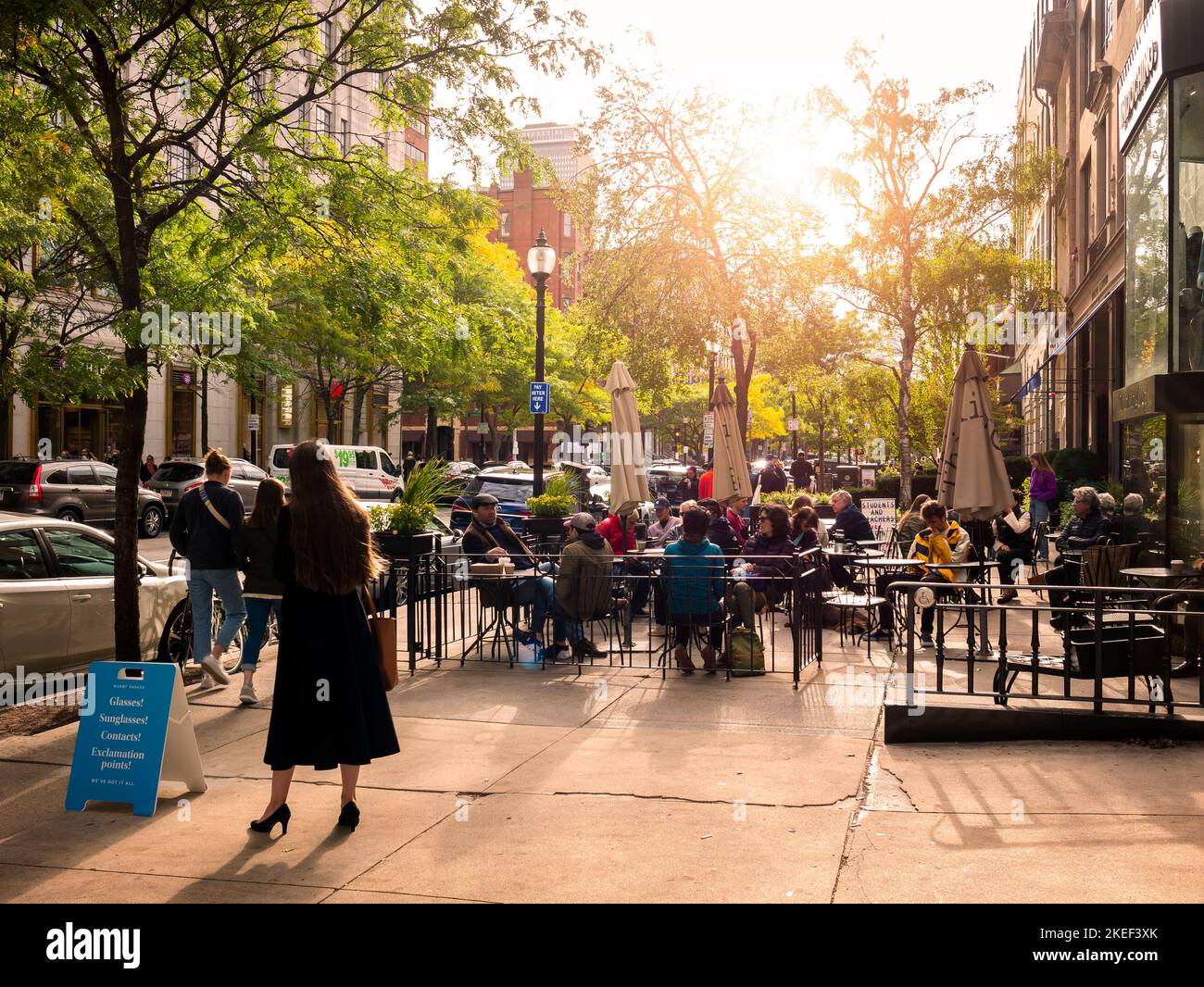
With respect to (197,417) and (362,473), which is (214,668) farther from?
(197,417)

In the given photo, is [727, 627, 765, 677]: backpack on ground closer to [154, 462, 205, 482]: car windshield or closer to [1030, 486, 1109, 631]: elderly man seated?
[1030, 486, 1109, 631]: elderly man seated

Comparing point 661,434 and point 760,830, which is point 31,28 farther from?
point 661,434

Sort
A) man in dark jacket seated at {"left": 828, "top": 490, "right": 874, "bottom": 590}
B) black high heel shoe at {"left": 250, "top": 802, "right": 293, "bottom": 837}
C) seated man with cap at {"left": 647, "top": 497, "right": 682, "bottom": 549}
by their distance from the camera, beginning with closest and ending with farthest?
black high heel shoe at {"left": 250, "top": 802, "right": 293, "bottom": 837} → seated man with cap at {"left": 647, "top": 497, "right": 682, "bottom": 549} → man in dark jacket seated at {"left": 828, "top": 490, "right": 874, "bottom": 590}

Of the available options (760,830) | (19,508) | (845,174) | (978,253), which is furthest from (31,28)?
(978,253)

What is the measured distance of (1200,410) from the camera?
1027 cm

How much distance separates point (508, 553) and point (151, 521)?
54.9 ft

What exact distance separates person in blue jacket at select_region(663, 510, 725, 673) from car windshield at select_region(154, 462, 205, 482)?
65.3ft

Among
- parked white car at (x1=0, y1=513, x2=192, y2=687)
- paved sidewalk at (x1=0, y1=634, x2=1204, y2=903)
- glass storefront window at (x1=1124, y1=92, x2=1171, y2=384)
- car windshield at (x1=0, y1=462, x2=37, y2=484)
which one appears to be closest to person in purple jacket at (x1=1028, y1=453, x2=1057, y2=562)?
glass storefront window at (x1=1124, y1=92, x2=1171, y2=384)

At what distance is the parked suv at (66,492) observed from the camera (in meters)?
23.0

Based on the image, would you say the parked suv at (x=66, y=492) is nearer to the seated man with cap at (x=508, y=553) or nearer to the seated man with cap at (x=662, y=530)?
the seated man with cap at (x=662, y=530)

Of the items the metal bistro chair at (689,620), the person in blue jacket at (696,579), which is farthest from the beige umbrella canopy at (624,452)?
the person in blue jacket at (696,579)

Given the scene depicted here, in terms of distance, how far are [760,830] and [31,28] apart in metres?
7.19

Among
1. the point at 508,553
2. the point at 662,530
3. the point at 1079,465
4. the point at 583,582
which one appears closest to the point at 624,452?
the point at 662,530

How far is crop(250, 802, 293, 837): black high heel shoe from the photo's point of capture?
5.82 meters
